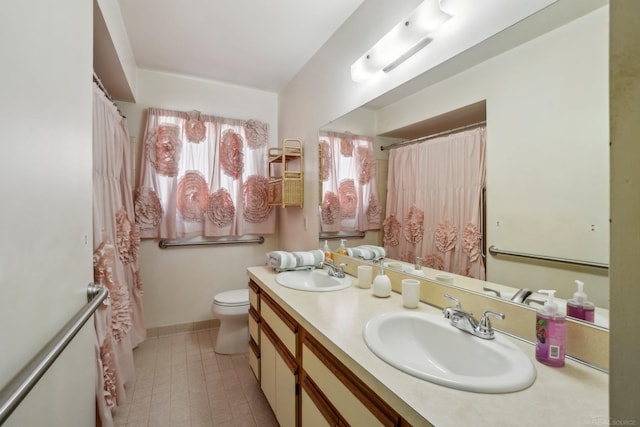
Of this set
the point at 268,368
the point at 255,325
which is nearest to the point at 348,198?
the point at 255,325

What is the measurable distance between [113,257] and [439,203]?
1800 mm

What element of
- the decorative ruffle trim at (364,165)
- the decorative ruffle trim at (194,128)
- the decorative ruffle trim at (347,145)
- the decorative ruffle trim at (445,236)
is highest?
the decorative ruffle trim at (194,128)

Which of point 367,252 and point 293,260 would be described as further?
point 293,260

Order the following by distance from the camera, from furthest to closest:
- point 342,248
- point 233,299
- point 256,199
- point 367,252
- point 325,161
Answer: point 256,199
point 233,299
point 325,161
point 342,248
point 367,252

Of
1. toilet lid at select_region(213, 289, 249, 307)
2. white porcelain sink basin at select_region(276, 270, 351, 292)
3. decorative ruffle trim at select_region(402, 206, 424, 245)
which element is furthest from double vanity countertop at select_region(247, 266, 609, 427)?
toilet lid at select_region(213, 289, 249, 307)

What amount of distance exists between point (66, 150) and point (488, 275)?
153 centimetres

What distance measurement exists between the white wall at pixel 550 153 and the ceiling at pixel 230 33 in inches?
49.0

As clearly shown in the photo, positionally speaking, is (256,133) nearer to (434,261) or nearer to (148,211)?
(148,211)

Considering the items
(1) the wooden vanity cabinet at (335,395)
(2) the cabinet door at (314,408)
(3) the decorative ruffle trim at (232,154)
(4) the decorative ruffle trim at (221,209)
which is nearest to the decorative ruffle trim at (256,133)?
(3) the decorative ruffle trim at (232,154)

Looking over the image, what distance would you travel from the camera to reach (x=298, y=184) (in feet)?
8.47

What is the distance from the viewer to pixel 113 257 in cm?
165

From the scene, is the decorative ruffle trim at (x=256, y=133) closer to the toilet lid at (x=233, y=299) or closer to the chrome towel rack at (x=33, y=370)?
the toilet lid at (x=233, y=299)

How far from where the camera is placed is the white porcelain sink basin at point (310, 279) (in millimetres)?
1713

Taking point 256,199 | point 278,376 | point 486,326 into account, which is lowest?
point 278,376
